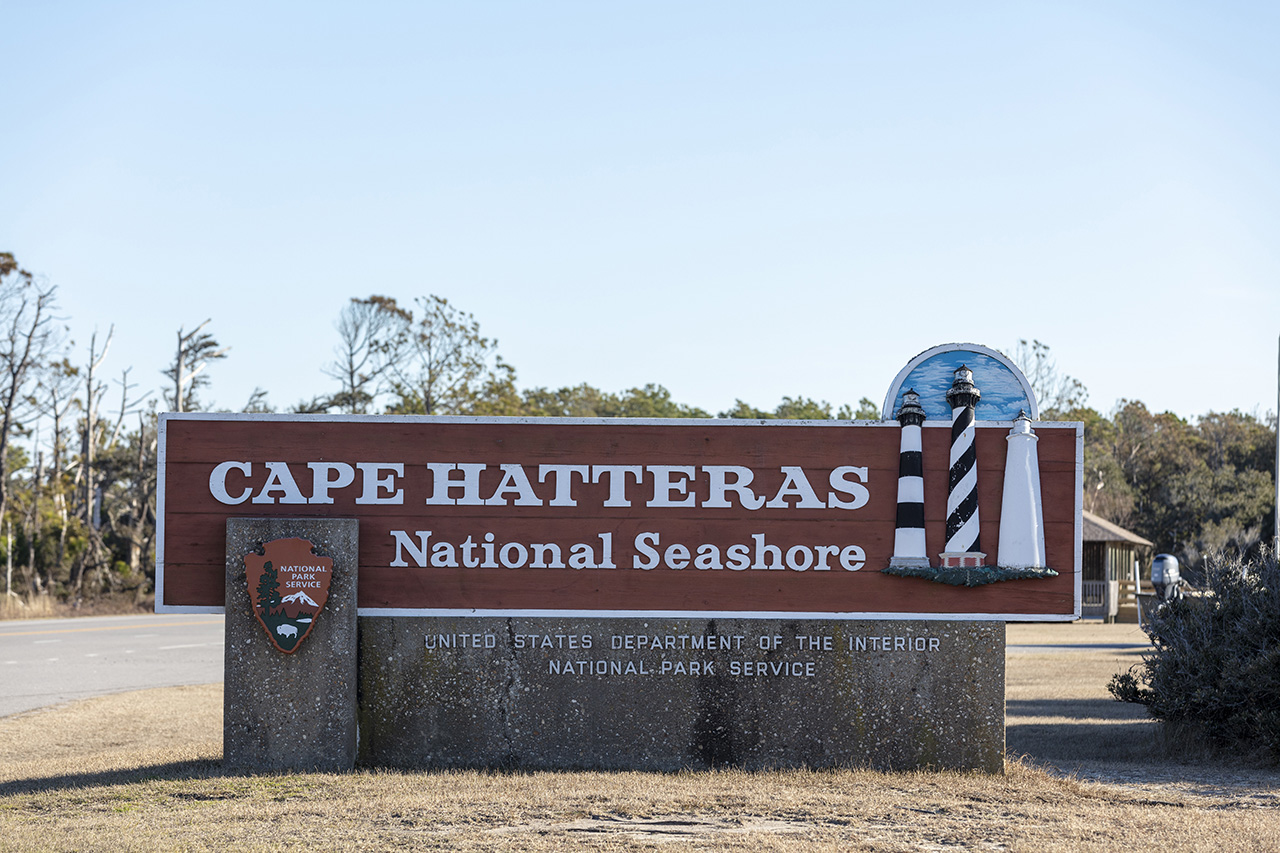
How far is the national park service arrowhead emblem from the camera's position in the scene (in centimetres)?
771

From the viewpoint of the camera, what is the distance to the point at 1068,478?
812cm

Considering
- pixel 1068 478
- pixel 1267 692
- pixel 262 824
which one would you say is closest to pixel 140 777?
pixel 262 824

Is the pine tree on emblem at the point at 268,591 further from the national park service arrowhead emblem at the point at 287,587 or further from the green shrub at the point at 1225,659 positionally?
the green shrub at the point at 1225,659

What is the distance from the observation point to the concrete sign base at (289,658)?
7707mm

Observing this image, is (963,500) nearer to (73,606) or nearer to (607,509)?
(607,509)

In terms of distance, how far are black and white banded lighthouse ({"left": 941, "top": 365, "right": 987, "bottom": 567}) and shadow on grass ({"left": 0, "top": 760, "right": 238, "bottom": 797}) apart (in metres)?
4.96

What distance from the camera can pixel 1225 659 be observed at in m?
8.82

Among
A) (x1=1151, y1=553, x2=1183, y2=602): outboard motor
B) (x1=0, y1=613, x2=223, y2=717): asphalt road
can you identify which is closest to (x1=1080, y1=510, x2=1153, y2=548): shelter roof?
(x1=1151, y1=553, x2=1183, y2=602): outboard motor

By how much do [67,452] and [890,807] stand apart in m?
56.9

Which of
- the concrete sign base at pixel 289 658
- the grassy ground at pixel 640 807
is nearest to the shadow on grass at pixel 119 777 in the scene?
the grassy ground at pixel 640 807

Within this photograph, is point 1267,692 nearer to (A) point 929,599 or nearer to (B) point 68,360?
(A) point 929,599

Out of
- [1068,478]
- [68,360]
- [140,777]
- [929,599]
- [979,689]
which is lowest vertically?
[140,777]

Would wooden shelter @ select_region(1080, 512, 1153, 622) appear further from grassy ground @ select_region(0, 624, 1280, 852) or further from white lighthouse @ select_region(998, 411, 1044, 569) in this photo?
white lighthouse @ select_region(998, 411, 1044, 569)

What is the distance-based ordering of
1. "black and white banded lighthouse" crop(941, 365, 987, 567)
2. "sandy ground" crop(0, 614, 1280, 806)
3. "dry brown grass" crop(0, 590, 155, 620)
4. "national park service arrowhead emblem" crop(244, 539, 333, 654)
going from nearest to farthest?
"national park service arrowhead emblem" crop(244, 539, 333, 654) → "black and white banded lighthouse" crop(941, 365, 987, 567) → "sandy ground" crop(0, 614, 1280, 806) → "dry brown grass" crop(0, 590, 155, 620)
